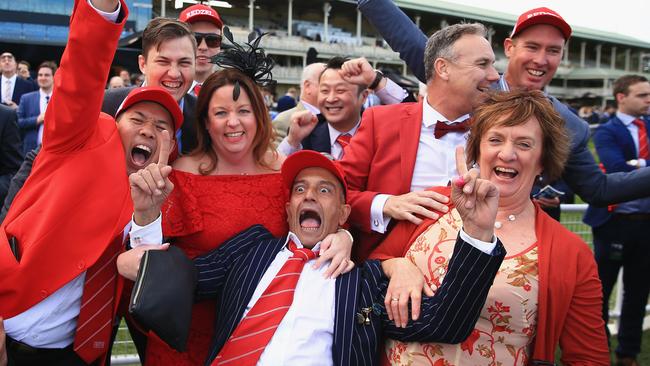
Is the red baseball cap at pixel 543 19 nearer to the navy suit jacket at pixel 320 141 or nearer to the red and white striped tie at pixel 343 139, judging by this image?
the red and white striped tie at pixel 343 139

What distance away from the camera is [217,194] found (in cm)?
278

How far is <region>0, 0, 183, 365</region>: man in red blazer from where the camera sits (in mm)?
2186

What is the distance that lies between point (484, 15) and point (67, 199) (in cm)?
6111

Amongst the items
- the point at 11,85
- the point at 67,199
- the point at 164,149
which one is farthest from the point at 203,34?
the point at 11,85

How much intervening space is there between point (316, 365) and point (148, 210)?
0.90 metres

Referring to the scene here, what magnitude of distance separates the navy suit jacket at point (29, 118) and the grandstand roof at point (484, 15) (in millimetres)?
47207

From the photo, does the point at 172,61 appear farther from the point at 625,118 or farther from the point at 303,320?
the point at 625,118

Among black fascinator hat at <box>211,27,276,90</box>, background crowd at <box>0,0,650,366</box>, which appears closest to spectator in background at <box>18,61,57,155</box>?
background crowd at <box>0,0,650,366</box>

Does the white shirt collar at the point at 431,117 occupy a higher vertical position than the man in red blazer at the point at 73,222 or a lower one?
higher

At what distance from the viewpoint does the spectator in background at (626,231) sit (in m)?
4.98

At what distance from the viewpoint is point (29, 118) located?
8070 mm

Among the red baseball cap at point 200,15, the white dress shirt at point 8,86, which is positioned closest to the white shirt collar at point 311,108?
the red baseball cap at point 200,15

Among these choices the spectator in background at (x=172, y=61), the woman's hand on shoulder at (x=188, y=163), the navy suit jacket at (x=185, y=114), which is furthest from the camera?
the spectator in background at (x=172, y=61)

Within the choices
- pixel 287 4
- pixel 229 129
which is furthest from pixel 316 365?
pixel 287 4
